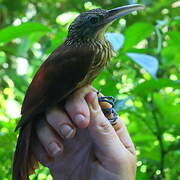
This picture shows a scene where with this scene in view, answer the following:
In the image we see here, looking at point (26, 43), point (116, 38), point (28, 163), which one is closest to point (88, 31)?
point (116, 38)

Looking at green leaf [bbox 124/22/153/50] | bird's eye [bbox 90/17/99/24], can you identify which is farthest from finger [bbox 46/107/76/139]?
green leaf [bbox 124/22/153/50]

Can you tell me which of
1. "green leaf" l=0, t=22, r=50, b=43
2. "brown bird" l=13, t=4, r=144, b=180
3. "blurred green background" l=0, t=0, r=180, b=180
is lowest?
"blurred green background" l=0, t=0, r=180, b=180

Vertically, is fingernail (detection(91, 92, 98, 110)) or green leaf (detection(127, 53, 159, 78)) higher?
fingernail (detection(91, 92, 98, 110))

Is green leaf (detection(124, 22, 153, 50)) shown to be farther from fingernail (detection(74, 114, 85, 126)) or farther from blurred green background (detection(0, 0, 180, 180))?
fingernail (detection(74, 114, 85, 126))

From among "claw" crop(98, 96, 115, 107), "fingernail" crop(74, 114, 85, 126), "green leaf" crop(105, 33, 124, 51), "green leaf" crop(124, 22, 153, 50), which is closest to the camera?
"fingernail" crop(74, 114, 85, 126)

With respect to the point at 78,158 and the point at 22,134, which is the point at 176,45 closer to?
the point at 78,158

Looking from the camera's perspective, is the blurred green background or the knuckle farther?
the blurred green background

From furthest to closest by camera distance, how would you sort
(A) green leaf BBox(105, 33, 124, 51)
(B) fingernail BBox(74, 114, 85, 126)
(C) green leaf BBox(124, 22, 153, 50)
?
(C) green leaf BBox(124, 22, 153, 50), (A) green leaf BBox(105, 33, 124, 51), (B) fingernail BBox(74, 114, 85, 126)

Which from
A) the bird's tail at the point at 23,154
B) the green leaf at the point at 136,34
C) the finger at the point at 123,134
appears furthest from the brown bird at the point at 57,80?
the green leaf at the point at 136,34

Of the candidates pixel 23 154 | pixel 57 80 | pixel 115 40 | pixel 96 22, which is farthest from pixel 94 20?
pixel 23 154
